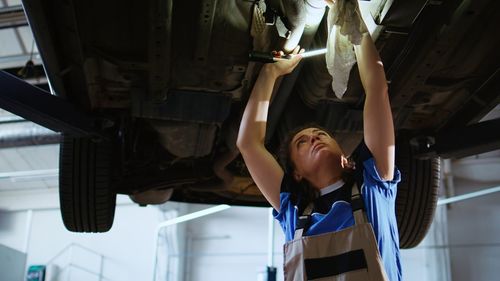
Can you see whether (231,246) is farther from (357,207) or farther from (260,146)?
(357,207)

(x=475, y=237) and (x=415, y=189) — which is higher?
(x=475, y=237)

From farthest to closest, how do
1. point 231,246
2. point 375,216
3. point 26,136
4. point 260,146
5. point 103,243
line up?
point 103,243, point 231,246, point 26,136, point 260,146, point 375,216

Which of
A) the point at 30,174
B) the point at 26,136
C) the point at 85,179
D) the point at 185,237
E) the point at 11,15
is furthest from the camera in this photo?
the point at 185,237

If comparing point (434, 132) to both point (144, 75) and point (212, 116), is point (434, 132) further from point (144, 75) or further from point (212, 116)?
point (144, 75)

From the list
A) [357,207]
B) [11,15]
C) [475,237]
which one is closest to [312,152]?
[357,207]

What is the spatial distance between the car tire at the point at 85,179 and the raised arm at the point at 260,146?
46.8 inches

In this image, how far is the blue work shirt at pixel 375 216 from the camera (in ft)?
4.35

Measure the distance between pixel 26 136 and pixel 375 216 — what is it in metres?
6.41

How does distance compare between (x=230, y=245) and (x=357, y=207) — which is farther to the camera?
(x=230, y=245)

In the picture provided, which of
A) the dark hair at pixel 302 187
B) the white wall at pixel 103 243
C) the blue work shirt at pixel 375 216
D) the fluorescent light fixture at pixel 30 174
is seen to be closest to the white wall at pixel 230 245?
the white wall at pixel 103 243

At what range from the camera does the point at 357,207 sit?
4.43ft

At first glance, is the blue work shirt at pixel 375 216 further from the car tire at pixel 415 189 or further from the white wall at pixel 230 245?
the white wall at pixel 230 245

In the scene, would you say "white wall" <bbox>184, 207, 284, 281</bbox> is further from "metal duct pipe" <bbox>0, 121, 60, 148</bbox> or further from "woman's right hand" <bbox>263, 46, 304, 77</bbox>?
"woman's right hand" <bbox>263, 46, 304, 77</bbox>

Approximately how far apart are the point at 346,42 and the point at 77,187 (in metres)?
1.76
